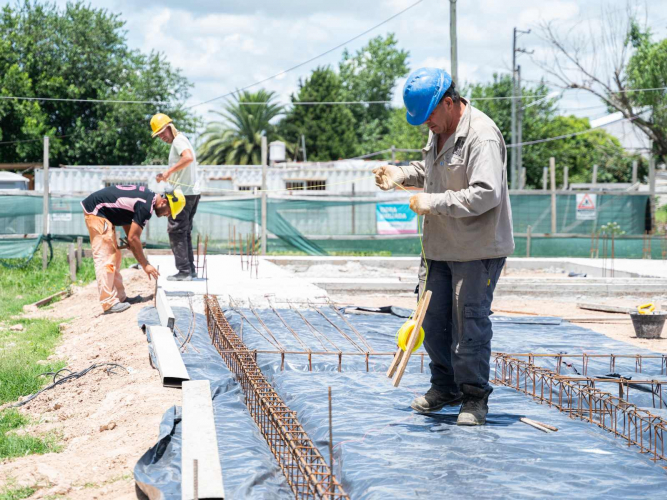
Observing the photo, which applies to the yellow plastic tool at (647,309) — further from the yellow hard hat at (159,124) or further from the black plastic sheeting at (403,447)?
the yellow hard hat at (159,124)

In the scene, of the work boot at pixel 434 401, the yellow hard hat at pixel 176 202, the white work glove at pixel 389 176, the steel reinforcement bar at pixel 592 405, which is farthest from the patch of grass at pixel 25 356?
the steel reinforcement bar at pixel 592 405

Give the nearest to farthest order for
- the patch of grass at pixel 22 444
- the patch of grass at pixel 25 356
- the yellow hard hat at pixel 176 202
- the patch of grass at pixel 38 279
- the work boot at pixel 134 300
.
→ the patch of grass at pixel 22 444, the patch of grass at pixel 25 356, the yellow hard hat at pixel 176 202, the work boot at pixel 134 300, the patch of grass at pixel 38 279

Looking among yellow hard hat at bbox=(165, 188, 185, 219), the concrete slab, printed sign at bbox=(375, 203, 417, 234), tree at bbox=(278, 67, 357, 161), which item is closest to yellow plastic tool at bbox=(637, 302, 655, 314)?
the concrete slab

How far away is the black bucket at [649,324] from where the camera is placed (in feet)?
23.6

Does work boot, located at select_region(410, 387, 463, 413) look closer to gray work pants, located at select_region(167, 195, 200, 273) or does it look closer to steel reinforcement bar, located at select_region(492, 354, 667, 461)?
steel reinforcement bar, located at select_region(492, 354, 667, 461)

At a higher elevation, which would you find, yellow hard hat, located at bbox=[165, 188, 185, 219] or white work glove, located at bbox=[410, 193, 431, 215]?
yellow hard hat, located at bbox=[165, 188, 185, 219]

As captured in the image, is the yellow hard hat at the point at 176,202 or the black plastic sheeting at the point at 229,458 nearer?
the black plastic sheeting at the point at 229,458

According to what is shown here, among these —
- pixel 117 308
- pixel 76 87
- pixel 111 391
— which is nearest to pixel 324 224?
pixel 117 308

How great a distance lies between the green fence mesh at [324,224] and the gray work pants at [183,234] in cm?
457

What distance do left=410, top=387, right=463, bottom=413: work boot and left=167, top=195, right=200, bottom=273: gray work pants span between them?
16.2 feet

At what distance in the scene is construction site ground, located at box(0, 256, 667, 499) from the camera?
3320 mm

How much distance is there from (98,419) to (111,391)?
1.88 ft

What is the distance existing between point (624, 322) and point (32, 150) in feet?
94.2

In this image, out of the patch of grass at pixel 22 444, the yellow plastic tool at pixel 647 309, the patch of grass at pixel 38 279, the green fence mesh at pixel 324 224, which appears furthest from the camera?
the green fence mesh at pixel 324 224
